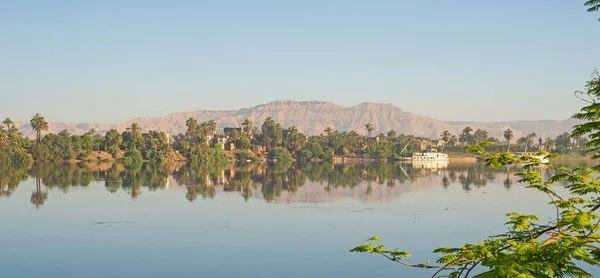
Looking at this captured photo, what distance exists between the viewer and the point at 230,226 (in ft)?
141

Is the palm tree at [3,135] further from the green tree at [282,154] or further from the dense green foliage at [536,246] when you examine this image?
the dense green foliage at [536,246]

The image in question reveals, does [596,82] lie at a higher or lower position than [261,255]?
higher

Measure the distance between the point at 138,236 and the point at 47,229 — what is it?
692 cm

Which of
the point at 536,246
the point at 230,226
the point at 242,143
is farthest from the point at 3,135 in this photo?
the point at 536,246

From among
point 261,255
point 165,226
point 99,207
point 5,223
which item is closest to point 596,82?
point 261,255

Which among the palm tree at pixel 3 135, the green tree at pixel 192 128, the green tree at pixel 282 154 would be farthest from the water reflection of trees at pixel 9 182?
the green tree at pixel 282 154

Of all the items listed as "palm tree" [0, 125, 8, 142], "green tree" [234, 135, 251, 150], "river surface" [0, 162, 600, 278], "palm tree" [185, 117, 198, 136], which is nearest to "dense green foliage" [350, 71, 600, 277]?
"river surface" [0, 162, 600, 278]

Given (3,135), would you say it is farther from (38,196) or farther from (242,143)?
(38,196)

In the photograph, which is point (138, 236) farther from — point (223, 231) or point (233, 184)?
point (233, 184)

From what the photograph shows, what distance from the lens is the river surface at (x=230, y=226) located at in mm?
30188

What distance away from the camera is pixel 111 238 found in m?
37.7

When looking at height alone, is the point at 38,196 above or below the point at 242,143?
below

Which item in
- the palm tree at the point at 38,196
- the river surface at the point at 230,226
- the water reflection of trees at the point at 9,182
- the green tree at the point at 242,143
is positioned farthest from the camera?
the green tree at the point at 242,143

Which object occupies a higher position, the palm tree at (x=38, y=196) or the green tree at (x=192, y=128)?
the green tree at (x=192, y=128)
